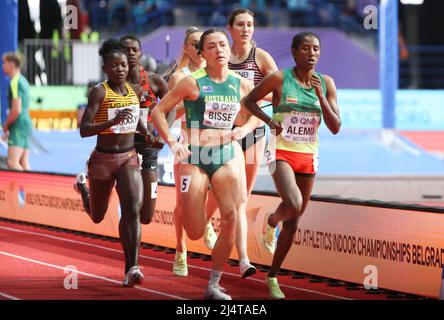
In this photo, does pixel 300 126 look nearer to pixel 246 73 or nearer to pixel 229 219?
pixel 229 219

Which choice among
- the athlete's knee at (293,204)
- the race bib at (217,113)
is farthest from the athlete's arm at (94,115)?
the athlete's knee at (293,204)

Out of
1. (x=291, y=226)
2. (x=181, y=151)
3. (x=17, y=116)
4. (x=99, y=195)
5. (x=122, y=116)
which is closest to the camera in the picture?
(x=181, y=151)

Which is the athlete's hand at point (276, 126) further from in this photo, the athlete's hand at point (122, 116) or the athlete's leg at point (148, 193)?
the athlete's leg at point (148, 193)

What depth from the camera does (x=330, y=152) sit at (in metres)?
24.5

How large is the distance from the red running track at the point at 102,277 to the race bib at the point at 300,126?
4.42 ft

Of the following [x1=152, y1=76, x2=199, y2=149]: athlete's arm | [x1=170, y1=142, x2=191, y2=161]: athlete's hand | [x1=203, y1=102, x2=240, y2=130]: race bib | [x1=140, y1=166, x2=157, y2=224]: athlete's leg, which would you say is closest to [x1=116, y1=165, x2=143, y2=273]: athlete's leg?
[x1=152, y1=76, x2=199, y2=149]: athlete's arm

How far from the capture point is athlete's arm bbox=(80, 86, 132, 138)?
338 inches

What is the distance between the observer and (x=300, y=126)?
27.6 feet

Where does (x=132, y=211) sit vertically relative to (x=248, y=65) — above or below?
below

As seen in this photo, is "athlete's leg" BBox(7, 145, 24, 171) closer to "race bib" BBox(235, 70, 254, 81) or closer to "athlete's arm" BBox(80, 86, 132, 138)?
"race bib" BBox(235, 70, 254, 81)

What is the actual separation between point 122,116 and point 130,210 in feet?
2.63

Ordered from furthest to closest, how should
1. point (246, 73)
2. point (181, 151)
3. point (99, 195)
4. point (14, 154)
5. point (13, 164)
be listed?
1. point (13, 164)
2. point (14, 154)
3. point (246, 73)
4. point (99, 195)
5. point (181, 151)

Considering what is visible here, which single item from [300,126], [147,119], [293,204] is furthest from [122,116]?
[293,204]
